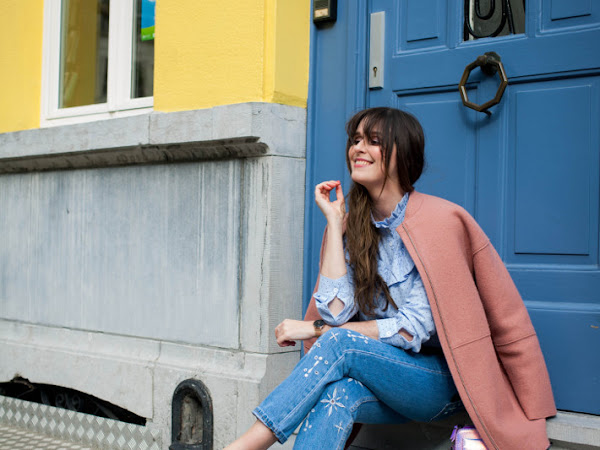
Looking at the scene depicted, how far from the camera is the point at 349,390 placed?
254cm

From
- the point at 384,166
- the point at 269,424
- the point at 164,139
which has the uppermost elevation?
the point at 164,139

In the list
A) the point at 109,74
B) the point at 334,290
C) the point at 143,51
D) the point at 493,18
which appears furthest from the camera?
the point at 109,74

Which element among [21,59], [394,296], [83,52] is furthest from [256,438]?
[21,59]

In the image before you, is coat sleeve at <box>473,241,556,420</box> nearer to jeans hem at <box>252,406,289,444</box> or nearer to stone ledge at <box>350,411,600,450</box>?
stone ledge at <box>350,411,600,450</box>

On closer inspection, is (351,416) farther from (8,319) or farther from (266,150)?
(8,319)

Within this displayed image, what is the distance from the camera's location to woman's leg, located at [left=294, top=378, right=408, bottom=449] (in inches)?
95.7

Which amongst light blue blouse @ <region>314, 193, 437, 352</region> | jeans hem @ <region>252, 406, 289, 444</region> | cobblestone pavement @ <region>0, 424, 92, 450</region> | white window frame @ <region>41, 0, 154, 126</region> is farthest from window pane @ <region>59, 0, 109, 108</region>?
jeans hem @ <region>252, 406, 289, 444</region>

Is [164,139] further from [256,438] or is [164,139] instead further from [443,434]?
[443,434]

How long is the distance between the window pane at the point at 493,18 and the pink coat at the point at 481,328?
2.81 ft

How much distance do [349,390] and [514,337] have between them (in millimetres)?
612

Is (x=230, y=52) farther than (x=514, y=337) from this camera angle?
Yes

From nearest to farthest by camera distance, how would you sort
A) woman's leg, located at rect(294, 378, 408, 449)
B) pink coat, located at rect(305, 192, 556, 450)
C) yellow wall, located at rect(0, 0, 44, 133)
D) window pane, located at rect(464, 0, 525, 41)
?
woman's leg, located at rect(294, 378, 408, 449)
pink coat, located at rect(305, 192, 556, 450)
window pane, located at rect(464, 0, 525, 41)
yellow wall, located at rect(0, 0, 44, 133)

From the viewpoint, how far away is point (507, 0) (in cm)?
312

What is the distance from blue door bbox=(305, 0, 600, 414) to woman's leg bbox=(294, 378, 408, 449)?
32.5 inches
